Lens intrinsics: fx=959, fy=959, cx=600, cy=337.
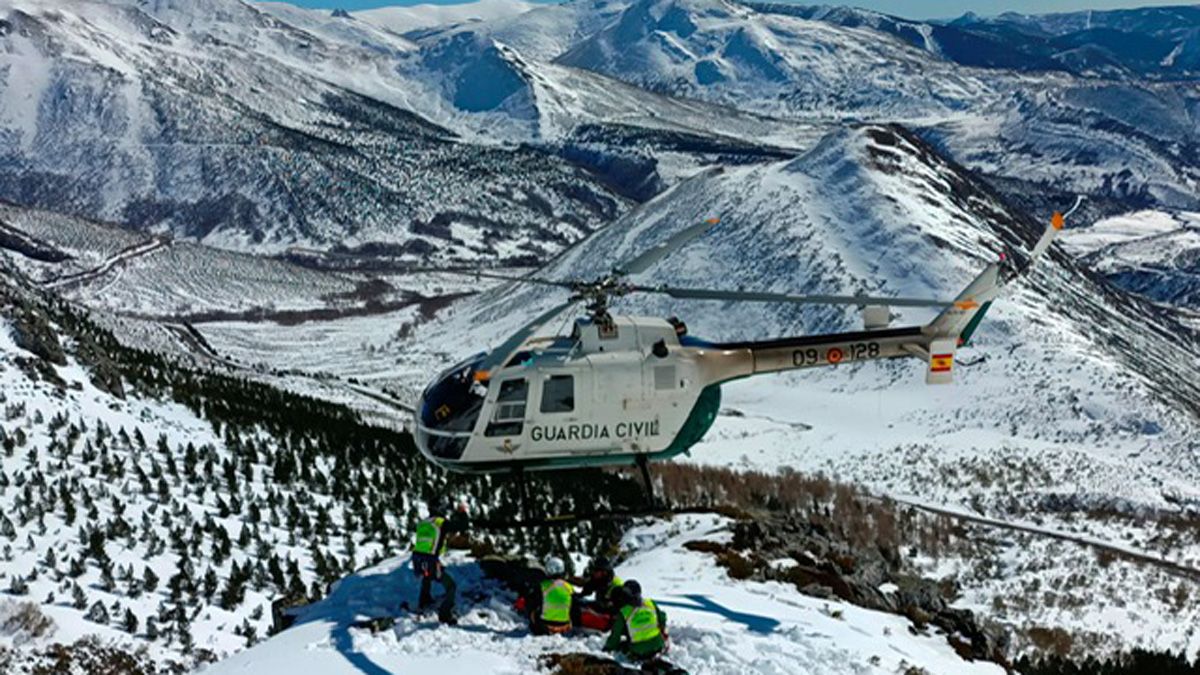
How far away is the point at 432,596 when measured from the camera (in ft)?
53.4

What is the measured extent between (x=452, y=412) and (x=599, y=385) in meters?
2.65

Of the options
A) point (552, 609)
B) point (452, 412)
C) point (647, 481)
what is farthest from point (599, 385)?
point (552, 609)

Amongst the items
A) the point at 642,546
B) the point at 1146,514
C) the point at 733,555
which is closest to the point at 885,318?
the point at 733,555

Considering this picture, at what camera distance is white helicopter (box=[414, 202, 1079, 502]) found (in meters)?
16.5

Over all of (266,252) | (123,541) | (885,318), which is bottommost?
(266,252)

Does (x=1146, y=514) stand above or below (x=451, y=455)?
below

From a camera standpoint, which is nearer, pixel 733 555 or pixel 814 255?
pixel 733 555

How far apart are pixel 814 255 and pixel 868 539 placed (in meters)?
38.4

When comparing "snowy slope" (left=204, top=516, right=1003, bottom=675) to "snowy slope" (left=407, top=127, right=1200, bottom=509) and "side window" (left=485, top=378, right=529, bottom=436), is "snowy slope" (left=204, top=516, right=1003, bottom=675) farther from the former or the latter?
"snowy slope" (left=407, top=127, right=1200, bottom=509)

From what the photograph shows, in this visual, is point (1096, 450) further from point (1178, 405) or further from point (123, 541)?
point (123, 541)

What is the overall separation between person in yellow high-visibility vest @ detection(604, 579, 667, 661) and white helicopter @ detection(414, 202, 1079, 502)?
3844mm

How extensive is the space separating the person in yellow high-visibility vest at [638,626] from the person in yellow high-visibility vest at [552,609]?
107cm

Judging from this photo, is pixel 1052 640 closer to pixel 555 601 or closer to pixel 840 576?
pixel 840 576

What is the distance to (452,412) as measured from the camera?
54.3 feet
